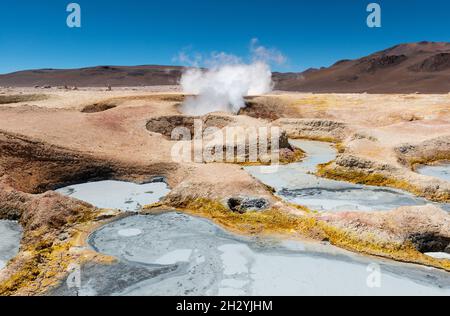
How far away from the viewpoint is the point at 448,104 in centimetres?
4803

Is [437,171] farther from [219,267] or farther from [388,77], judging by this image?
[388,77]

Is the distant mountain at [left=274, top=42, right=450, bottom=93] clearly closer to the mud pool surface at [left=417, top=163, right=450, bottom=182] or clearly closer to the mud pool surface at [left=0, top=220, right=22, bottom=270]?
the mud pool surface at [left=417, top=163, right=450, bottom=182]

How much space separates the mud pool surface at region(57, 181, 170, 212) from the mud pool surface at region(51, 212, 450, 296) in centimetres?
364

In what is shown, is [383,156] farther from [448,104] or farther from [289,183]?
[448,104]

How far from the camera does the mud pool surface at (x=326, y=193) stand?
20.3m

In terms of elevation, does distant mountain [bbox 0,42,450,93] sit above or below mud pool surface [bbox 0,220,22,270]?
above

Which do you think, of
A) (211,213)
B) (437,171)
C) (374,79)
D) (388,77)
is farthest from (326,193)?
(374,79)

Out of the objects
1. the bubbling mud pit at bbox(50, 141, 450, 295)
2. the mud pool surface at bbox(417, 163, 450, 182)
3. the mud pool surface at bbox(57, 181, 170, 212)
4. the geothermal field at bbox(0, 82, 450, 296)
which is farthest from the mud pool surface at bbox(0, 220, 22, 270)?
the mud pool surface at bbox(417, 163, 450, 182)

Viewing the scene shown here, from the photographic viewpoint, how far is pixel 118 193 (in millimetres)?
21938

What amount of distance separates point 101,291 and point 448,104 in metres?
47.8

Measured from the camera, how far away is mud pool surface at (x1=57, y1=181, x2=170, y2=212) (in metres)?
20.2

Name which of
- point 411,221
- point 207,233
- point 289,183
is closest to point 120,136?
point 289,183
